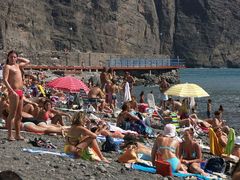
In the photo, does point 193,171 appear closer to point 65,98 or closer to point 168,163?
point 168,163

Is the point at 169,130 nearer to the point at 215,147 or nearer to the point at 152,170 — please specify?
the point at 152,170

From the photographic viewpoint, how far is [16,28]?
330ft

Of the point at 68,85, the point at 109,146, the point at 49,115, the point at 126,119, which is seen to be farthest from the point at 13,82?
the point at 68,85

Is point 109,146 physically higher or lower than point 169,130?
lower

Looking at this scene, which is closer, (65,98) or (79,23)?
(65,98)

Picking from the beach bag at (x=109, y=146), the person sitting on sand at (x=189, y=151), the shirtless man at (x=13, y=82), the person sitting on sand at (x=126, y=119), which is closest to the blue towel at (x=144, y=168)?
the person sitting on sand at (x=189, y=151)

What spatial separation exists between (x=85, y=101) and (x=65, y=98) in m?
3.77

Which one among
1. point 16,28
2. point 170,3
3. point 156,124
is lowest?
point 156,124

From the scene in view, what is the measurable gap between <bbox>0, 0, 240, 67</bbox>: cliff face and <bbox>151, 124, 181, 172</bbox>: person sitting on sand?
71522mm

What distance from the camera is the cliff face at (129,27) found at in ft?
338

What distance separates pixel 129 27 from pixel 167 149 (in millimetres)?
121332

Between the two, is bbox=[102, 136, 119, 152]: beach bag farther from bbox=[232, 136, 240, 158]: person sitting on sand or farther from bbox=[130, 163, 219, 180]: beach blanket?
A: bbox=[232, 136, 240, 158]: person sitting on sand

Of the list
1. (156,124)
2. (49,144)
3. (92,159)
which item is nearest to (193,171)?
(92,159)

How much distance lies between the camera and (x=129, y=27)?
12975 centimetres
